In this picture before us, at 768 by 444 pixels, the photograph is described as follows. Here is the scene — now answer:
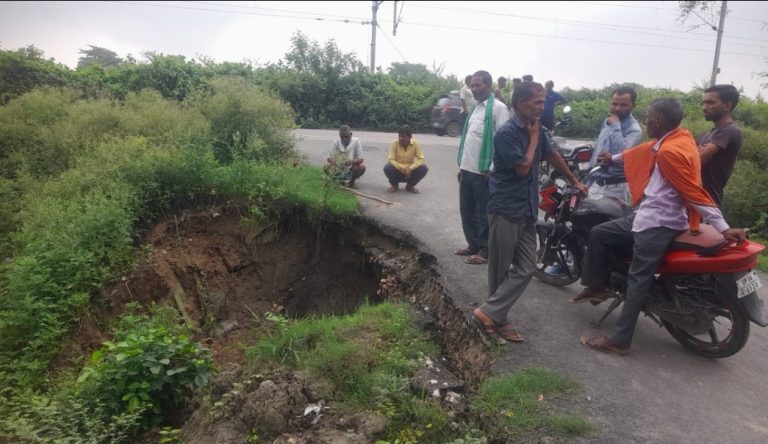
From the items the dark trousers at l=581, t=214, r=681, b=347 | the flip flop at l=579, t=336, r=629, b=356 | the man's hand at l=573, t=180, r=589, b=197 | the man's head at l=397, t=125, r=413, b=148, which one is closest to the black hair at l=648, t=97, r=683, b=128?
the dark trousers at l=581, t=214, r=681, b=347

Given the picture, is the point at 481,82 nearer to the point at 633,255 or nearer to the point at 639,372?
the point at 633,255

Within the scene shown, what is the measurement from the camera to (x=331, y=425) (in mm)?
3713

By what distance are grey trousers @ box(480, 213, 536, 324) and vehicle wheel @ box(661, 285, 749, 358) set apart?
4.35 feet

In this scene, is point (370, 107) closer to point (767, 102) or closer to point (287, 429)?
point (767, 102)

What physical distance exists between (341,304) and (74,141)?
5730 mm

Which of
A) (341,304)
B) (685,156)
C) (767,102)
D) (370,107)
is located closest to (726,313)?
(685,156)

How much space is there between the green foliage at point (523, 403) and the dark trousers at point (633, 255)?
2.67ft

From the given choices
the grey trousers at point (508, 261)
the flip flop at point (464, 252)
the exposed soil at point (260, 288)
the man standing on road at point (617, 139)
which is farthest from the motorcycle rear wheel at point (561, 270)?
the exposed soil at point (260, 288)

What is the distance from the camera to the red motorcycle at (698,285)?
4.04m

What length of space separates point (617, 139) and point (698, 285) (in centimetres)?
196

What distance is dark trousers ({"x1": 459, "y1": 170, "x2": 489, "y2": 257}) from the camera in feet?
19.9

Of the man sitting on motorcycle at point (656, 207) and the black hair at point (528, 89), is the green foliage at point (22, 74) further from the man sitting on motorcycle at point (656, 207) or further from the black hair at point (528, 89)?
the man sitting on motorcycle at point (656, 207)

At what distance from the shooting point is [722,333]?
15.4 ft

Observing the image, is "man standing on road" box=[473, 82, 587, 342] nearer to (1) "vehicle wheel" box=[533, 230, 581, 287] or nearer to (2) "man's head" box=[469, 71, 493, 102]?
(1) "vehicle wheel" box=[533, 230, 581, 287]
